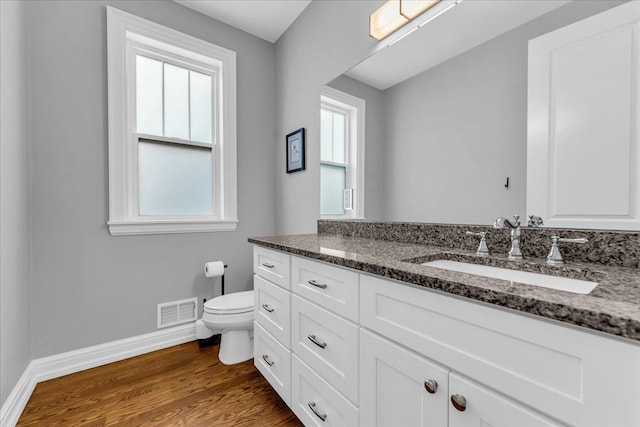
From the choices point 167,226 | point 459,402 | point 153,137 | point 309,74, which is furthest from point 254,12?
point 459,402

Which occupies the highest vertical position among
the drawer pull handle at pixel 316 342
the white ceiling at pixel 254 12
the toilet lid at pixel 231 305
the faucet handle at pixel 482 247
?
the white ceiling at pixel 254 12

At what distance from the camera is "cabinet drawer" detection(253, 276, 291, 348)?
4.41ft

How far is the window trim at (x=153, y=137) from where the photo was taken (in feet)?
6.28

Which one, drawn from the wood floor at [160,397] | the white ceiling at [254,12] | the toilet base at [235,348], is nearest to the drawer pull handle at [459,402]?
the wood floor at [160,397]

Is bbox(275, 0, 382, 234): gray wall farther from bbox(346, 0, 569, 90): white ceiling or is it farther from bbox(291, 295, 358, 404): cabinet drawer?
bbox(291, 295, 358, 404): cabinet drawer

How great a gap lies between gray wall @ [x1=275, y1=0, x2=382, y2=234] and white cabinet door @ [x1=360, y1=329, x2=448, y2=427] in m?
1.07

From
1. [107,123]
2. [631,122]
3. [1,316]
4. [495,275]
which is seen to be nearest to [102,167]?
[107,123]

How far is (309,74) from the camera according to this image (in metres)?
2.22

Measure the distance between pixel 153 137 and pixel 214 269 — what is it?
1110 millimetres

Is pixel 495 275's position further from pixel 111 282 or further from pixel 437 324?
pixel 111 282

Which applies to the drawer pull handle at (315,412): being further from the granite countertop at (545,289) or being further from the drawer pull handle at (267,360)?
the granite countertop at (545,289)

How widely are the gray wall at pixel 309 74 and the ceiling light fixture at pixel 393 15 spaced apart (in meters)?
0.07

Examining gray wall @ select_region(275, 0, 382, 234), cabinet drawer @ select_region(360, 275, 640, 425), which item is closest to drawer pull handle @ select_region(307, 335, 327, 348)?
cabinet drawer @ select_region(360, 275, 640, 425)

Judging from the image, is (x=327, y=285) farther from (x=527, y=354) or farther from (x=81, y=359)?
(x=81, y=359)
